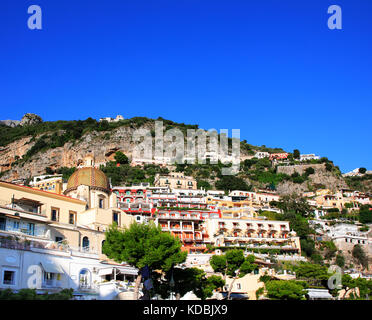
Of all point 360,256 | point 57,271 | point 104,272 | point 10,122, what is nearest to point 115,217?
point 104,272

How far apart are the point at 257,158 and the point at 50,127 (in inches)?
2834

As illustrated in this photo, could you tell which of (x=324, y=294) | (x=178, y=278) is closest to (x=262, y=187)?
(x=324, y=294)

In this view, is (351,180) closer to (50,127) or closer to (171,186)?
(171,186)

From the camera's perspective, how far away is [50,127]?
155 m

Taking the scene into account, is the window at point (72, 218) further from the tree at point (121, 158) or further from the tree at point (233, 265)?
the tree at point (121, 158)

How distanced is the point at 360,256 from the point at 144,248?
57382 millimetres

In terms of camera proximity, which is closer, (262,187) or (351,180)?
(262,187)

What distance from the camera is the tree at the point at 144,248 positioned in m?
34.7

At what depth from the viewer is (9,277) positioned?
29.5 metres

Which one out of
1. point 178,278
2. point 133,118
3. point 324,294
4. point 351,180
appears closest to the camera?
point 178,278

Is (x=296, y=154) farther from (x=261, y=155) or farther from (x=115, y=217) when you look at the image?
(x=115, y=217)

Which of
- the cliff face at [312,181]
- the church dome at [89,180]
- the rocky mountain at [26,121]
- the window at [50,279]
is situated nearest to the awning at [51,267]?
the window at [50,279]

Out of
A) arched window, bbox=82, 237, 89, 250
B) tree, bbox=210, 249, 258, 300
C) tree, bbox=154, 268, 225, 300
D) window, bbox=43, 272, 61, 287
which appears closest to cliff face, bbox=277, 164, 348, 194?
tree, bbox=210, 249, 258, 300

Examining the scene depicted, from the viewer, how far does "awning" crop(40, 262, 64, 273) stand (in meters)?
31.9
